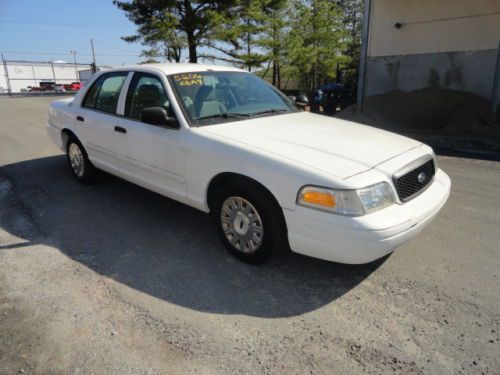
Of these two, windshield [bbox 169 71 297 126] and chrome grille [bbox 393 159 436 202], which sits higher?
windshield [bbox 169 71 297 126]

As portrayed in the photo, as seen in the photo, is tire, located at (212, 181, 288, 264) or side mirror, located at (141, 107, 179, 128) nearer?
tire, located at (212, 181, 288, 264)

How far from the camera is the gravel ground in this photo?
2324 millimetres

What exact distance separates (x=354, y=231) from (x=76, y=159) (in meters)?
4.40

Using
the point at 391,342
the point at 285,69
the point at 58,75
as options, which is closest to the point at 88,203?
the point at 391,342

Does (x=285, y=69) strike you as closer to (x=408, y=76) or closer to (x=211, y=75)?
(x=408, y=76)

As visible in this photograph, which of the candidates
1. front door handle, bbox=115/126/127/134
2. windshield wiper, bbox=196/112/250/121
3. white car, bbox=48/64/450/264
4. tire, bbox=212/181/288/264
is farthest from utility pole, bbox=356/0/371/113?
tire, bbox=212/181/288/264

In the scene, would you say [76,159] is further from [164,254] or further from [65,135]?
[164,254]

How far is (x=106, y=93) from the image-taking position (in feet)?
15.9

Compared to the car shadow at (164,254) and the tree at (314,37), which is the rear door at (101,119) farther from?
the tree at (314,37)

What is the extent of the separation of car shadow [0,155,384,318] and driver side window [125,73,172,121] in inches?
47.2

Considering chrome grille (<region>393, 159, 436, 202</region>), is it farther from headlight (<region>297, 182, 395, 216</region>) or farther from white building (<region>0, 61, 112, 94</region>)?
white building (<region>0, 61, 112, 94</region>)

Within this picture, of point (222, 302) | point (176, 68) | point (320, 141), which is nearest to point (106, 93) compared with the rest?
point (176, 68)

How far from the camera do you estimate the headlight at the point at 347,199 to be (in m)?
2.67

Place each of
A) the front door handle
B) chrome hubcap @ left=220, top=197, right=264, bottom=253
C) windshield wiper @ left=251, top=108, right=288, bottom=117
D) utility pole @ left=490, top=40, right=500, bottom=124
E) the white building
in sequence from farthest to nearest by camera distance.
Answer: the white building
utility pole @ left=490, top=40, right=500, bottom=124
the front door handle
windshield wiper @ left=251, top=108, right=288, bottom=117
chrome hubcap @ left=220, top=197, right=264, bottom=253
